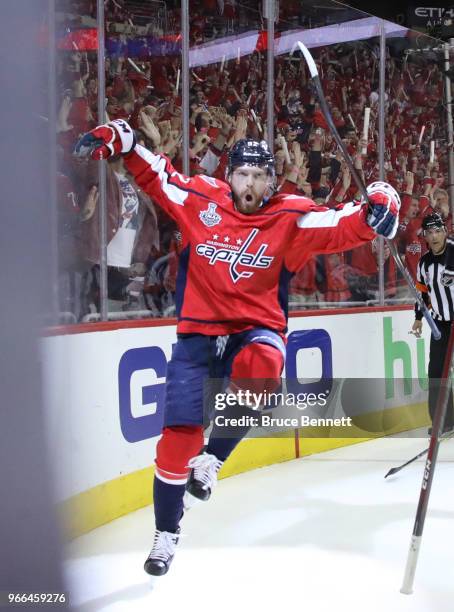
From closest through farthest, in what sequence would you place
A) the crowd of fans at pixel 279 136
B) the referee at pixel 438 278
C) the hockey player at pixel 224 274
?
the hockey player at pixel 224 274 < the crowd of fans at pixel 279 136 < the referee at pixel 438 278

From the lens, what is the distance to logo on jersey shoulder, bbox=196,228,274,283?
1.89 metres

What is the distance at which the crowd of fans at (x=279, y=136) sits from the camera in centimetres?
250

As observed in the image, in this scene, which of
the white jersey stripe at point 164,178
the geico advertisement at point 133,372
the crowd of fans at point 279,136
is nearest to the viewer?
the geico advertisement at point 133,372

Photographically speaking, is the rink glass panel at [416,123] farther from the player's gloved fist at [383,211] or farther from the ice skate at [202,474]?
the ice skate at [202,474]

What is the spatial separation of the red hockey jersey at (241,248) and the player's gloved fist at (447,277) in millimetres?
1150

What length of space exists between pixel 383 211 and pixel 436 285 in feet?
A: 3.78

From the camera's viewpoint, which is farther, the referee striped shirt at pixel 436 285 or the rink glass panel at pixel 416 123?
the rink glass panel at pixel 416 123

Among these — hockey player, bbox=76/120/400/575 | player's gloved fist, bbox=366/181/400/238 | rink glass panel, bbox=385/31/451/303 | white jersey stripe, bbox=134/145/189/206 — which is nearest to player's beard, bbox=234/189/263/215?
hockey player, bbox=76/120/400/575

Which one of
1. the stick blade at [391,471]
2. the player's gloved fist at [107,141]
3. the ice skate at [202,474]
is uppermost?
the player's gloved fist at [107,141]

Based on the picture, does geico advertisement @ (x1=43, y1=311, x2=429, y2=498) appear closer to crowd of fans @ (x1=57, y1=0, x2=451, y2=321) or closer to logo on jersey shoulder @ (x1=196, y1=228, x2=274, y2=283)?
crowd of fans @ (x1=57, y1=0, x2=451, y2=321)

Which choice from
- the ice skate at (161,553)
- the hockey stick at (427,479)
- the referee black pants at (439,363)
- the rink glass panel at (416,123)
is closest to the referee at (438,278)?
the referee black pants at (439,363)

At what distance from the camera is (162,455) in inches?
73.0

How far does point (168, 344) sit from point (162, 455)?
102 cm

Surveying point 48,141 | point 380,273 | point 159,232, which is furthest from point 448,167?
point 48,141
